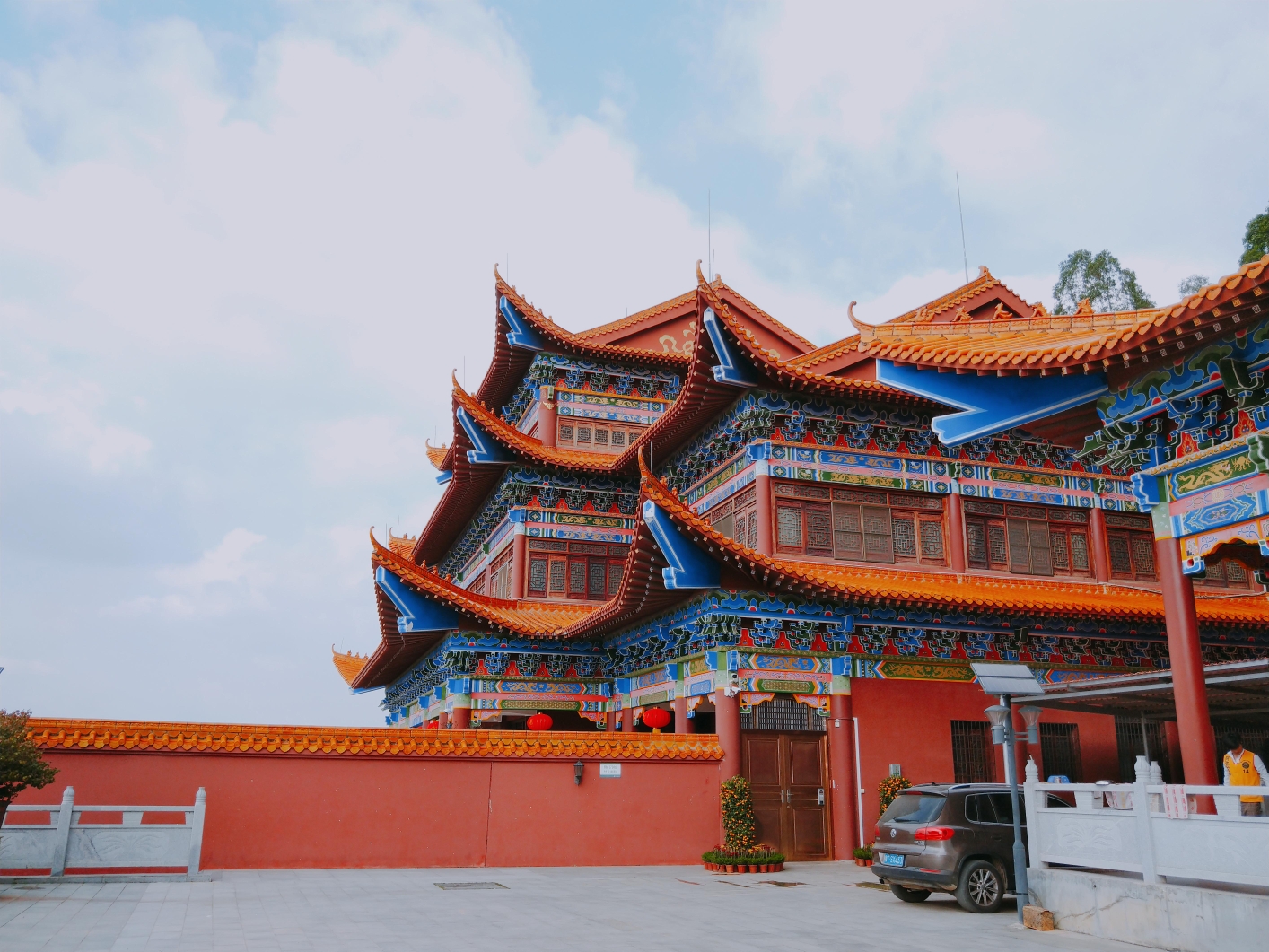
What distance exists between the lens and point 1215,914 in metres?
8.60

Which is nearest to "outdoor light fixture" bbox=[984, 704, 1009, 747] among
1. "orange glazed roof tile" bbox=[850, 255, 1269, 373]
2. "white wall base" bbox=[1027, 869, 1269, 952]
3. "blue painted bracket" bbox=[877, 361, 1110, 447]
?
"white wall base" bbox=[1027, 869, 1269, 952]

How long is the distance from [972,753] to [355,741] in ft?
33.3

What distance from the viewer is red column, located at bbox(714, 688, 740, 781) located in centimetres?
1688

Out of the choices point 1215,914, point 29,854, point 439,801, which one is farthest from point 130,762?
point 1215,914

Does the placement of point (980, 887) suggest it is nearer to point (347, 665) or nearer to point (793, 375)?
point (793, 375)

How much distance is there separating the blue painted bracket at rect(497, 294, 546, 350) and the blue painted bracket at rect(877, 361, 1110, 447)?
14.6m

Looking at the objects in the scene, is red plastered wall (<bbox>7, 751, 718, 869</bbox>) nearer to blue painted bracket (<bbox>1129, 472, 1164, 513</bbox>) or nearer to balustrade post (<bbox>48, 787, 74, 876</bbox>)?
balustrade post (<bbox>48, 787, 74, 876</bbox>)

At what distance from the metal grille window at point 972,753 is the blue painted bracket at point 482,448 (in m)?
11.3

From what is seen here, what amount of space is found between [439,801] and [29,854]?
541 centimetres

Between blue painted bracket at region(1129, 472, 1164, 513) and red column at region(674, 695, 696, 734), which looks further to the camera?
red column at region(674, 695, 696, 734)

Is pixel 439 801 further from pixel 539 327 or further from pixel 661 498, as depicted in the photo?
pixel 539 327

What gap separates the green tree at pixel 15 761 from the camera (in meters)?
11.8

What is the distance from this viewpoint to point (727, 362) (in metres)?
18.3

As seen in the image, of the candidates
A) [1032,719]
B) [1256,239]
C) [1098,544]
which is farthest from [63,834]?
[1256,239]
